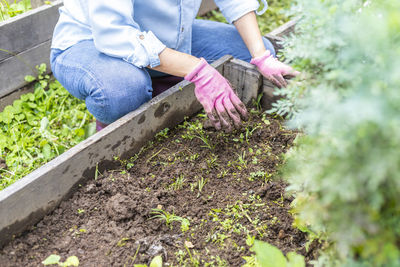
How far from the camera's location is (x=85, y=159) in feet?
5.84

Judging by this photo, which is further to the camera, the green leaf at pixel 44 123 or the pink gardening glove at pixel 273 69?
the green leaf at pixel 44 123

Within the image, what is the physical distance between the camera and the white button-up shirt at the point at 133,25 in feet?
6.25

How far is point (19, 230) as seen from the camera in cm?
160

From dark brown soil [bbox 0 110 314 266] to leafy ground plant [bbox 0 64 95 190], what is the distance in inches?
25.9

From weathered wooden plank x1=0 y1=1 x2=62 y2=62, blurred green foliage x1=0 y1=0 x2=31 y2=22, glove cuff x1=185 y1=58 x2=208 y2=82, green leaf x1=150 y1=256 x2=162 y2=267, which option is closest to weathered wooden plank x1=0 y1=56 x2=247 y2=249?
glove cuff x1=185 y1=58 x2=208 y2=82

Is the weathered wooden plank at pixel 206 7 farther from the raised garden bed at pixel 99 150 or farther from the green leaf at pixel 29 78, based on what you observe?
the green leaf at pixel 29 78

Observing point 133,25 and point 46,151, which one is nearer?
point 133,25

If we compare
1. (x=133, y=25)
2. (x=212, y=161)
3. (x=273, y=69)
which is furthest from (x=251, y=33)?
(x=212, y=161)

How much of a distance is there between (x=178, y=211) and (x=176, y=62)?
2.57 ft

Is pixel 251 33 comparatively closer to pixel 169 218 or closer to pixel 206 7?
pixel 169 218

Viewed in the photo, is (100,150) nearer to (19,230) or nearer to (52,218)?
(52,218)

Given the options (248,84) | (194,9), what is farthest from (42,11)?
(248,84)

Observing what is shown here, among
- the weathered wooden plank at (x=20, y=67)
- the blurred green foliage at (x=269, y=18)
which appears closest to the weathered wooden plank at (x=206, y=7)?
the blurred green foliage at (x=269, y=18)

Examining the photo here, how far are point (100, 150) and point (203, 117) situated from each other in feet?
2.40
